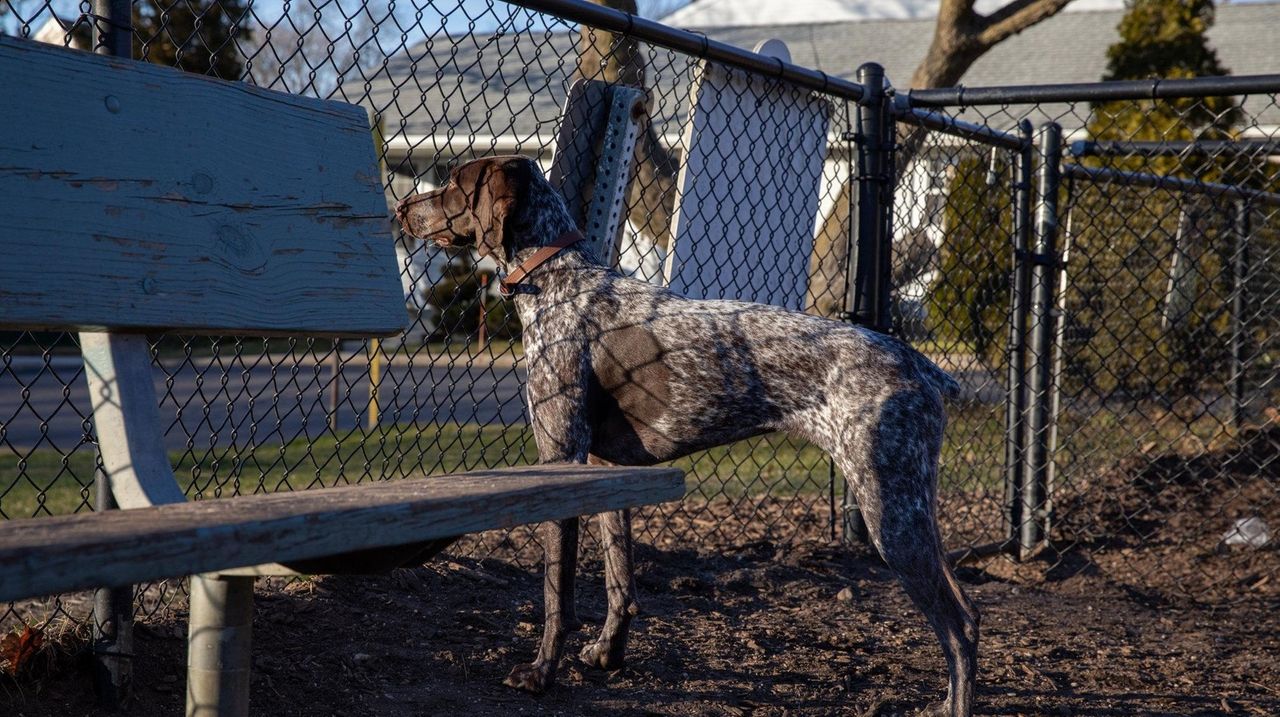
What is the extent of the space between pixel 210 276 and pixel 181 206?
0.49ft

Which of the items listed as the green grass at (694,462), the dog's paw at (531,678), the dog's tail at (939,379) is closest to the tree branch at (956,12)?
the green grass at (694,462)

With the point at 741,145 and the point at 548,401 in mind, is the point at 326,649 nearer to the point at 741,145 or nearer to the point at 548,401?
the point at 548,401

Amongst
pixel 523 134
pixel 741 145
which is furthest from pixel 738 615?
pixel 523 134

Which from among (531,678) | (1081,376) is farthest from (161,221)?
(1081,376)

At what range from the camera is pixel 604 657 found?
372 cm

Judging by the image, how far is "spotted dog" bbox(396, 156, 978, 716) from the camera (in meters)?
A: 3.50

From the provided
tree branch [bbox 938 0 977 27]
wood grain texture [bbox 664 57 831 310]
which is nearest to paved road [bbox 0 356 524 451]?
wood grain texture [bbox 664 57 831 310]

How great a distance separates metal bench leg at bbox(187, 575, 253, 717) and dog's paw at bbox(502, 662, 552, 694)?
1325 mm

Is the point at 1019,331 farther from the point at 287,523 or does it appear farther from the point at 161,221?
the point at 287,523

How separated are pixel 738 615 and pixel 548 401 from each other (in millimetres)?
1337

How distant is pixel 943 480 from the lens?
7.73 m

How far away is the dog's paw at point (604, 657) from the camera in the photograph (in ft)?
12.2

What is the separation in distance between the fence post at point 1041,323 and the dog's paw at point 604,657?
287 centimetres

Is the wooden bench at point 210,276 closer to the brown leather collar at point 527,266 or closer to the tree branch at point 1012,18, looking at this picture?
the brown leather collar at point 527,266
